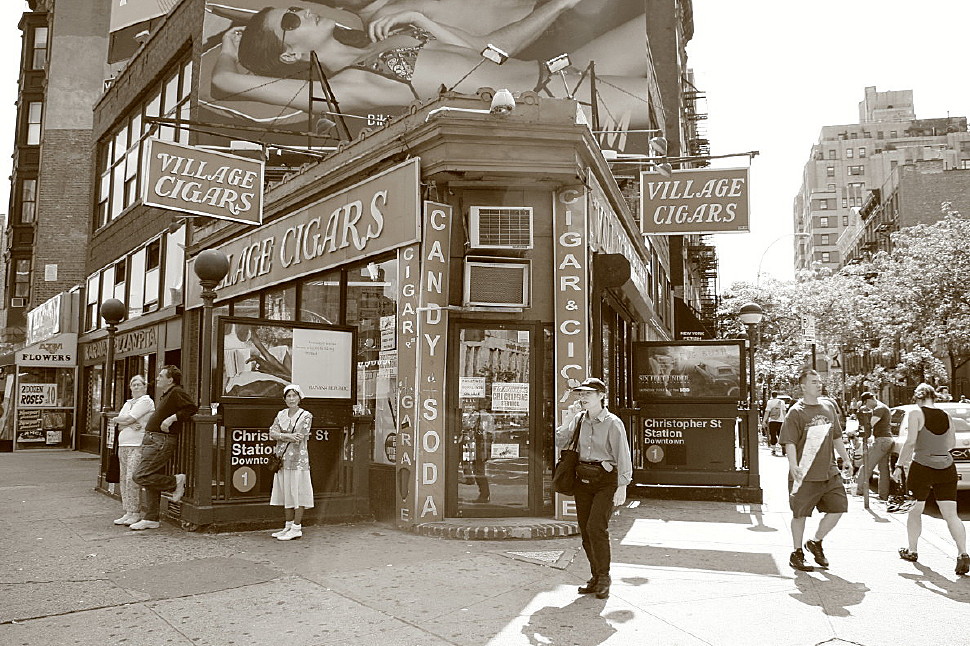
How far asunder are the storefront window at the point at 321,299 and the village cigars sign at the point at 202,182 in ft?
4.32

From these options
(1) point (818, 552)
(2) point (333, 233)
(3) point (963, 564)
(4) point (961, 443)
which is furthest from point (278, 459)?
(4) point (961, 443)

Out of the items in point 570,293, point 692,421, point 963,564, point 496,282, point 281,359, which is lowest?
point 963,564

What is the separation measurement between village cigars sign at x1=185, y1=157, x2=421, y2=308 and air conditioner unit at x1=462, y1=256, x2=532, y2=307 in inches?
33.2

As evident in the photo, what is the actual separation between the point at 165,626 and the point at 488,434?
4.97 metres

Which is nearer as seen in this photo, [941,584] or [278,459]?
[941,584]

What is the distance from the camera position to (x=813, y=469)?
7.64 metres

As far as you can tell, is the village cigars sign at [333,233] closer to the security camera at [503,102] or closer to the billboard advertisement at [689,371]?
the security camera at [503,102]

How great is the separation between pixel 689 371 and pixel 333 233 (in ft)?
19.9

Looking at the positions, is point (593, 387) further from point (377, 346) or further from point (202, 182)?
point (202, 182)

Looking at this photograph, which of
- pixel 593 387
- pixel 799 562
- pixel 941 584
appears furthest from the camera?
pixel 799 562

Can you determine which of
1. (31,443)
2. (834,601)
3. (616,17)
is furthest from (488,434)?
(31,443)

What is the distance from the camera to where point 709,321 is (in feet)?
163

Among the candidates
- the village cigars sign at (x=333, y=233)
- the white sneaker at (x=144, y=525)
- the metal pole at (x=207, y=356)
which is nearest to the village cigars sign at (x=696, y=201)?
the village cigars sign at (x=333, y=233)

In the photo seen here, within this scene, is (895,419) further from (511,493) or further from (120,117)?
(120,117)
